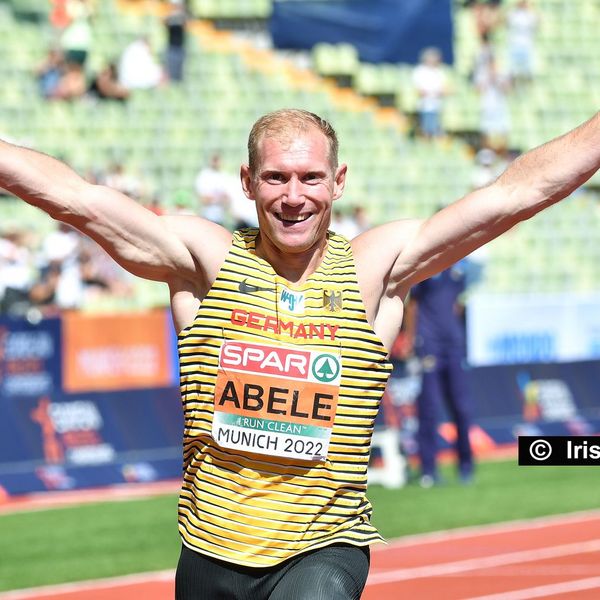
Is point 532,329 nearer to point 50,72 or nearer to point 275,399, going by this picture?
point 50,72

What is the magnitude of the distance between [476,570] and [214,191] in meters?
8.56

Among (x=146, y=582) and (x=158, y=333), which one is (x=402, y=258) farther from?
(x=158, y=333)

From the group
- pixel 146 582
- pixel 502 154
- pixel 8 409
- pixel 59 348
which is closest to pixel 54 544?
pixel 146 582

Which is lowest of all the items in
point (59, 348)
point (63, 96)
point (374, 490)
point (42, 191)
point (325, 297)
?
point (374, 490)

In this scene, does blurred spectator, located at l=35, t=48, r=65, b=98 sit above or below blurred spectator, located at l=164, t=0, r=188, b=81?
below

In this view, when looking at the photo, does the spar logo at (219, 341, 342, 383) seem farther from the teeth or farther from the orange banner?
the orange banner

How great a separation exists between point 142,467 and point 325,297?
10.1m

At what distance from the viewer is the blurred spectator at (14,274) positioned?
48.6 feet

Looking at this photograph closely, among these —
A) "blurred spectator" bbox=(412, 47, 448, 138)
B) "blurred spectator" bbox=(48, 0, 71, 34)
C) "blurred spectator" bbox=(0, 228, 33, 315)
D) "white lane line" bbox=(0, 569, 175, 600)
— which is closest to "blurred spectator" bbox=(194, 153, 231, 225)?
"blurred spectator" bbox=(0, 228, 33, 315)

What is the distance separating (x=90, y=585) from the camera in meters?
9.13

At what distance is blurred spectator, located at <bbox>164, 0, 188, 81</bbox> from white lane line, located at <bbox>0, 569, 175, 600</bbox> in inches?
539

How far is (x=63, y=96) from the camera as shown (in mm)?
20578

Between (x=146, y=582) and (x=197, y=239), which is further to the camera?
(x=146, y=582)

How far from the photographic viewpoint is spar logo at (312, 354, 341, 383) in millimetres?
4031
